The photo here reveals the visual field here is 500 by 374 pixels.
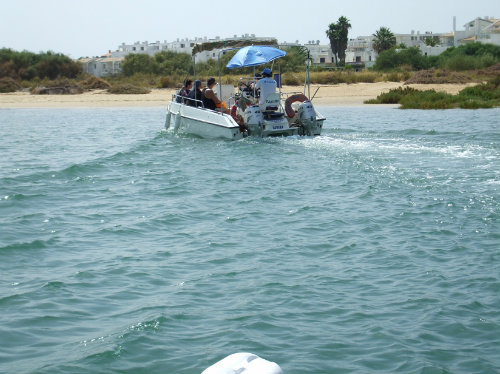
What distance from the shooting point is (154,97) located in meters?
45.5

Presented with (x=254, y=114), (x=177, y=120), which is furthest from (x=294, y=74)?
(x=254, y=114)

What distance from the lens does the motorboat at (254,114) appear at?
63.0 ft

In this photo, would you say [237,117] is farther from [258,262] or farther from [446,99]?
Result: [446,99]

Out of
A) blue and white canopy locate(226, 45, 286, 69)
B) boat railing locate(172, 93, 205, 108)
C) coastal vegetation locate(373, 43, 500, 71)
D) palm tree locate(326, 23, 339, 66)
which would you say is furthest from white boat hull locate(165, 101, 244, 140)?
palm tree locate(326, 23, 339, 66)

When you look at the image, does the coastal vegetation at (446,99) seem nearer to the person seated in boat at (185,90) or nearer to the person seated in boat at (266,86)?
the person seated in boat at (185,90)

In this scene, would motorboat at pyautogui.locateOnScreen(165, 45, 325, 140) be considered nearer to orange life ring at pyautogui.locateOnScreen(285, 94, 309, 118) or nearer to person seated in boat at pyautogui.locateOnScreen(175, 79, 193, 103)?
orange life ring at pyautogui.locateOnScreen(285, 94, 309, 118)

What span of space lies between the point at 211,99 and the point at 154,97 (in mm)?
26220

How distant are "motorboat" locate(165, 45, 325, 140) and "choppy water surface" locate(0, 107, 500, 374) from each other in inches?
75.1

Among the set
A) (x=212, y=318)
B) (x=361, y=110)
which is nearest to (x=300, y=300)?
(x=212, y=318)

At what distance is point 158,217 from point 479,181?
609cm

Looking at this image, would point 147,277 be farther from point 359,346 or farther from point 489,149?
point 489,149

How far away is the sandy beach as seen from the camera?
41.5 m

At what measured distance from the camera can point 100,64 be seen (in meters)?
84.9

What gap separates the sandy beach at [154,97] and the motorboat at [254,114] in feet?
62.4
